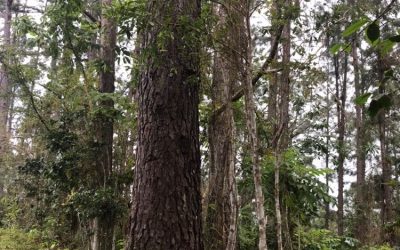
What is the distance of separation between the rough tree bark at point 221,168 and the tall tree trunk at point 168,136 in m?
0.97

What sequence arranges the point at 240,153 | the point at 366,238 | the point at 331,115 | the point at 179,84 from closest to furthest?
the point at 179,84 → the point at 240,153 → the point at 366,238 → the point at 331,115

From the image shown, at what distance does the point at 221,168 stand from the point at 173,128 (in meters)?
1.74

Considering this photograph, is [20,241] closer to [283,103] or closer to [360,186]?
[283,103]

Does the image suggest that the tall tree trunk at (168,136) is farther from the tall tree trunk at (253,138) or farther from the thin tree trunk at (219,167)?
the thin tree trunk at (219,167)

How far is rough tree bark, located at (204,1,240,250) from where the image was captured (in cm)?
487

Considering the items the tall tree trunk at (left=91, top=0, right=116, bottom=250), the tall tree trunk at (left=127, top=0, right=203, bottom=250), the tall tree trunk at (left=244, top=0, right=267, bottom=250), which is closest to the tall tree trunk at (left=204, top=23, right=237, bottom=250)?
the tall tree trunk at (left=244, top=0, right=267, bottom=250)

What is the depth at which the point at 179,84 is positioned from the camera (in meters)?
3.73

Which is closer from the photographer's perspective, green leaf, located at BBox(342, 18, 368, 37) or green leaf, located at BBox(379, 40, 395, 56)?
green leaf, located at BBox(342, 18, 368, 37)

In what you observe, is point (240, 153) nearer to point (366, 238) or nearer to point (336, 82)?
point (366, 238)

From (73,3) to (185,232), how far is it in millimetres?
4377

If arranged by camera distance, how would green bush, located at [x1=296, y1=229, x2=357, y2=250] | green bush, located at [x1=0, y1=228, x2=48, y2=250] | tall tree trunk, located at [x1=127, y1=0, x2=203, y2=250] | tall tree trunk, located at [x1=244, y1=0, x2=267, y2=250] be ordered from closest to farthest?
1. tall tree trunk, located at [x1=127, y1=0, x2=203, y2=250]
2. tall tree trunk, located at [x1=244, y1=0, x2=267, y2=250]
3. green bush, located at [x1=296, y1=229, x2=357, y2=250]
4. green bush, located at [x1=0, y1=228, x2=48, y2=250]

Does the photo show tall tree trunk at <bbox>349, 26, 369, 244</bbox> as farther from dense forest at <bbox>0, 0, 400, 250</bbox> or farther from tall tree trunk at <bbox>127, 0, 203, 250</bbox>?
tall tree trunk at <bbox>127, 0, 203, 250</bbox>

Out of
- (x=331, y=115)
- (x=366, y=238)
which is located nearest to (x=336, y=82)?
(x=331, y=115)

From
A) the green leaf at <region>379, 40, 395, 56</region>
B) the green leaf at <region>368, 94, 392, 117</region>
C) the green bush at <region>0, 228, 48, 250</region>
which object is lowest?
the green bush at <region>0, 228, 48, 250</region>
